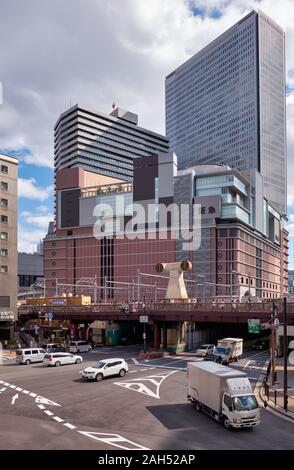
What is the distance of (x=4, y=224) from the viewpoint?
78375mm

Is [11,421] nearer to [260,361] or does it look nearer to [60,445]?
[60,445]

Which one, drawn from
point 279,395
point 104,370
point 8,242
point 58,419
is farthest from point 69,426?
point 8,242

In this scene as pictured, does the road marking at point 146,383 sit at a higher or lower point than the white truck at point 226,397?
lower

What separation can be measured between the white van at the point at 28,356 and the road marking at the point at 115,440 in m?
34.3

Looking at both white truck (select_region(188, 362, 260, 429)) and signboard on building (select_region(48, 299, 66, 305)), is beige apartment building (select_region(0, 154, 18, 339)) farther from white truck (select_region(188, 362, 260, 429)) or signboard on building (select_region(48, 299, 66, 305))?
white truck (select_region(188, 362, 260, 429))

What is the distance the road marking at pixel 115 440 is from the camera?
21094mm

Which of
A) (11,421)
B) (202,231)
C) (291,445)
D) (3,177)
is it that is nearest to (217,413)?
(291,445)

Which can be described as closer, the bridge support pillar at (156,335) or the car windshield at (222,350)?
the car windshield at (222,350)

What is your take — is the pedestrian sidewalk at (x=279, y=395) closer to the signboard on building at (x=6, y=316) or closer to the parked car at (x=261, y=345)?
the parked car at (x=261, y=345)

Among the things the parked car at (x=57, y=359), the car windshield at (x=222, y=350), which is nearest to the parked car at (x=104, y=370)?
the parked car at (x=57, y=359)

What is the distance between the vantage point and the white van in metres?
55.6

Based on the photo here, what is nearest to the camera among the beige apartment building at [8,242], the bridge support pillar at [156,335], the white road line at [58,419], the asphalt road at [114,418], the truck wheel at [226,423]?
the asphalt road at [114,418]

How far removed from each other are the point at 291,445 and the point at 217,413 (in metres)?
4.94

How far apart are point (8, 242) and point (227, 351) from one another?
41.4m
